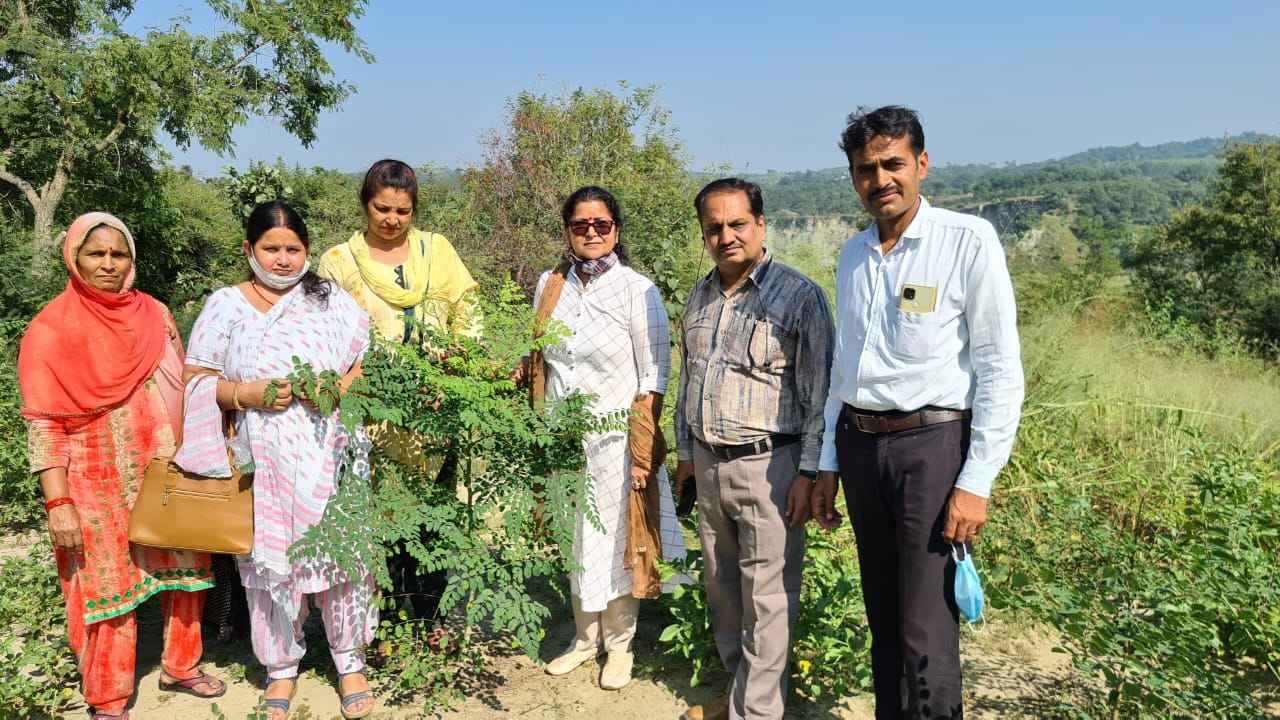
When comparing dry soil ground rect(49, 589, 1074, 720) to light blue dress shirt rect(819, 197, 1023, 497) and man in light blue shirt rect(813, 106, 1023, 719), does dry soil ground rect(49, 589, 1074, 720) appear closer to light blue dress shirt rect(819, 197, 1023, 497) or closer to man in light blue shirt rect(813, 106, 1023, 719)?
man in light blue shirt rect(813, 106, 1023, 719)

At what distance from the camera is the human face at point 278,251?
2752 millimetres

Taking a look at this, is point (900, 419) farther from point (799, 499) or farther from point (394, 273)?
point (394, 273)

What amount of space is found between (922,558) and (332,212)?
715 inches

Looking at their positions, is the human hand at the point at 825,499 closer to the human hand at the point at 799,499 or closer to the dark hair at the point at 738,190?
the human hand at the point at 799,499

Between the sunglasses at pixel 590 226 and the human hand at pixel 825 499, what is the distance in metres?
1.24

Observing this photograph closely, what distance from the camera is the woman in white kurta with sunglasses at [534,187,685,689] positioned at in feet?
9.82

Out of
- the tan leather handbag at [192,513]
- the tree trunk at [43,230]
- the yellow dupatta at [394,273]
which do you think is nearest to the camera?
the tan leather handbag at [192,513]

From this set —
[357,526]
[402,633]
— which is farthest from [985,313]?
[402,633]

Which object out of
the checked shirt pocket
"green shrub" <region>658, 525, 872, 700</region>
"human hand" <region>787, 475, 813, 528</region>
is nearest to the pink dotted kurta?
"green shrub" <region>658, 525, 872, 700</region>

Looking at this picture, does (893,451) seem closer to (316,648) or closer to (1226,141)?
(316,648)

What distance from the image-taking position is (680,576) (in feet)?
10.6

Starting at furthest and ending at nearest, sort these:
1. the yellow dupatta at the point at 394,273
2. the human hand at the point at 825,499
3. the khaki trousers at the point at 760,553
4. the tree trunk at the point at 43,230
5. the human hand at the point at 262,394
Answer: the tree trunk at the point at 43,230 → the yellow dupatta at the point at 394,273 → the human hand at the point at 262,394 → the khaki trousers at the point at 760,553 → the human hand at the point at 825,499

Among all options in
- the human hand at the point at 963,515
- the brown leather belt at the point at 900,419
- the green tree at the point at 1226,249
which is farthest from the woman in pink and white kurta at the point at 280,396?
the green tree at the point at 1226,249

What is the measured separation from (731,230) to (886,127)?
59 cm
